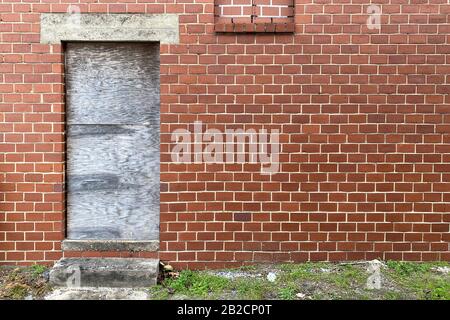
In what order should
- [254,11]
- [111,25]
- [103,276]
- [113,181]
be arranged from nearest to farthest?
1. [103,276]
2. [111,25]
3. [254,11]
4. [113,181]

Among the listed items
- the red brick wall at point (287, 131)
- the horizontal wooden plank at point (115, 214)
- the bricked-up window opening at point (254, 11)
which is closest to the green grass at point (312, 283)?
the red brick wall at point (287, 131)

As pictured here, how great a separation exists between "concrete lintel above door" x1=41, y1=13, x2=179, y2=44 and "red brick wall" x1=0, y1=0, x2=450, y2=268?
9 cm

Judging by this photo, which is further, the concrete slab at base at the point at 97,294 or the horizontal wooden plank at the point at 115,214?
the horizontal wooden plank at the point at 115,214

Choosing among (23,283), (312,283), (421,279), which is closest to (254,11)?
(312,283)

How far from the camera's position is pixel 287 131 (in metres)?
5.11

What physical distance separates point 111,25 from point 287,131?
232 centimetres

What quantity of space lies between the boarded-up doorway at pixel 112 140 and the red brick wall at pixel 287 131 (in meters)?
0.19

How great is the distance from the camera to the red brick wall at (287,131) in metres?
5.06

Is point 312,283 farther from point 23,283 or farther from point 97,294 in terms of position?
point 23,283

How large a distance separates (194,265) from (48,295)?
Result: 1580 millimetres

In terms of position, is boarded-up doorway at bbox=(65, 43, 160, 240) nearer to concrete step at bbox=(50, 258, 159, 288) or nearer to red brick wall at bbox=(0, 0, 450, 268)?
red brick wall at bbox=(0, 0, 450, 268)

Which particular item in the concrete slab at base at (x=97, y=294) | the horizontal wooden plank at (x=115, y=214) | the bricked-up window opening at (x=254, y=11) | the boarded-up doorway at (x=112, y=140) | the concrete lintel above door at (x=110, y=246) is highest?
the bricked-up window opening at (x=254, y=11)

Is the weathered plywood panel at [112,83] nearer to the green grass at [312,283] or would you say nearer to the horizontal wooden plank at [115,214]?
the horizontal wooden plank at [115,214]

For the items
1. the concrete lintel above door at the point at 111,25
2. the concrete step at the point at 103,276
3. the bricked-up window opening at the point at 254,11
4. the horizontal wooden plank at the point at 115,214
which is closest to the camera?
the concrete step at the point at 103,276
